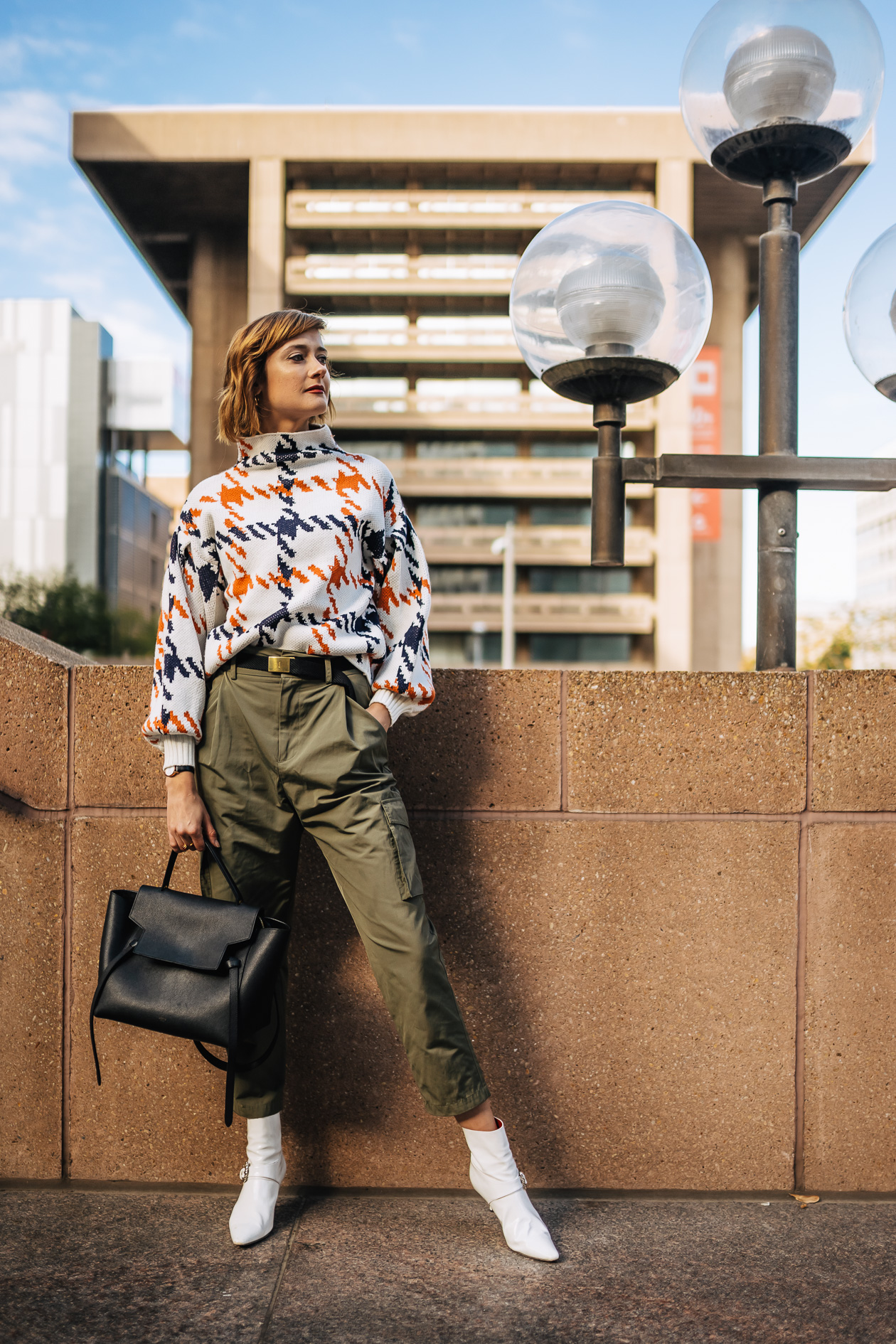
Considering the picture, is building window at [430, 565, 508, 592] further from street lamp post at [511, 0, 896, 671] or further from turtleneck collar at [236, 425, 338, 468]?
turtleneck collar at [236, 425, 338, 468]

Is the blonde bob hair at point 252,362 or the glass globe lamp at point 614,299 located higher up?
the glass globe lamp at point 614,299

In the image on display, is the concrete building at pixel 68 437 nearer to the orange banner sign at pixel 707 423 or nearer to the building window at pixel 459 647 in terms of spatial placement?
the building window at pixel 459 647

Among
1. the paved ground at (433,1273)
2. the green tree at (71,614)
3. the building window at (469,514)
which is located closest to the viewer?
the paved ground at (433,1273)

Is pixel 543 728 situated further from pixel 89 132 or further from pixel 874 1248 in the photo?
pixel 89 132

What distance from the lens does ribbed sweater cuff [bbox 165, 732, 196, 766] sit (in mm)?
2535

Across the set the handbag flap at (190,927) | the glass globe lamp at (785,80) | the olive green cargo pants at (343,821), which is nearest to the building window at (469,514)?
the glass globe lamp at (785,80)

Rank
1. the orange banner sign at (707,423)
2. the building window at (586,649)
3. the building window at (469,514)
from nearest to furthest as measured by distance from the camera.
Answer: the orange banner sign at (707,423)
the building window at (586,649)
the building window at (469,514)

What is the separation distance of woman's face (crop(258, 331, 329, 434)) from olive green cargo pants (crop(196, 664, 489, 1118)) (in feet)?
2.17

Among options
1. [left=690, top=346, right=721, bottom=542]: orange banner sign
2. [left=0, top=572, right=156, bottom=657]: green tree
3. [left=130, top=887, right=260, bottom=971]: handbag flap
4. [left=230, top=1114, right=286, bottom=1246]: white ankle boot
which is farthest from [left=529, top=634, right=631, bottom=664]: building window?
[left=130, top=887, right=260, bottom=971]: handbag flap

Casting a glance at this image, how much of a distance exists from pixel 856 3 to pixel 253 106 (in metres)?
53.5

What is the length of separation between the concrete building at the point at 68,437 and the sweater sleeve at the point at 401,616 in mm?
73310

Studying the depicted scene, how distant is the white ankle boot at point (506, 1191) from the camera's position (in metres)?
2.52

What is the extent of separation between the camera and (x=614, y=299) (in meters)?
3.04

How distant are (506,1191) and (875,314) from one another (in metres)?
2.78
